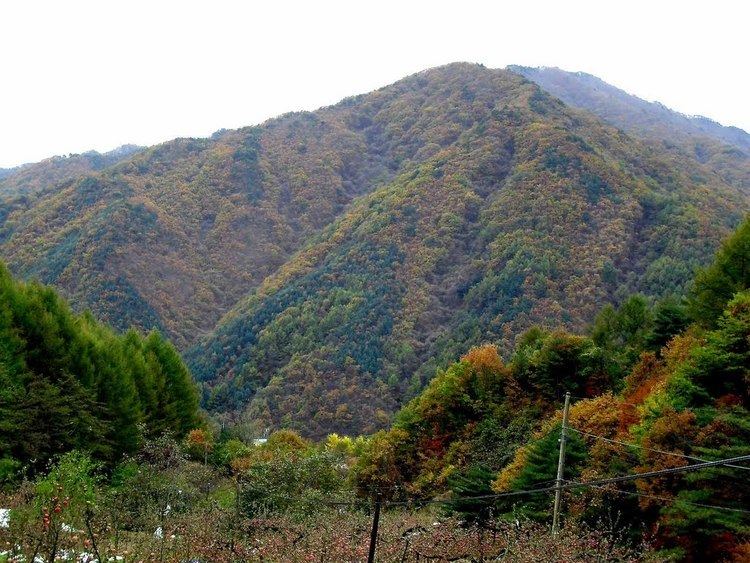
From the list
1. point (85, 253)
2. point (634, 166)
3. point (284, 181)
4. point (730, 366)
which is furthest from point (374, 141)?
point (730, 366)

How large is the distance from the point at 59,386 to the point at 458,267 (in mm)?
89746

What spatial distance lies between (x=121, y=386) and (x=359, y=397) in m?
55.5

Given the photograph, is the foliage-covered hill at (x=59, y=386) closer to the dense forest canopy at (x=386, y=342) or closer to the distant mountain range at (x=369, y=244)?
the dense forest canopy at (x=386, y=342)

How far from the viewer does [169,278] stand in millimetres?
125250

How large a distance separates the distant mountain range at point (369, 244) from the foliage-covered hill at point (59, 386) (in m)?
49.5

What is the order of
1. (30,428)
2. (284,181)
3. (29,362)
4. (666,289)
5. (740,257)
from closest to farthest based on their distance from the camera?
(30,428) < (740,257) < (29,362) < (666,289) < (284,181)

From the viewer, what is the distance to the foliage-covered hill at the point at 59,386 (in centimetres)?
2073

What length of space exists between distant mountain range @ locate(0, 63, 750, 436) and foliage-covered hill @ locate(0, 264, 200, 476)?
49.5 metres

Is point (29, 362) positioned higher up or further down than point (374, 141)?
further down

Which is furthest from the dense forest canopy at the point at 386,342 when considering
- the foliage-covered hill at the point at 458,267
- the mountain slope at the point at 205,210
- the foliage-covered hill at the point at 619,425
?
the mountain slope at the point at 205,210

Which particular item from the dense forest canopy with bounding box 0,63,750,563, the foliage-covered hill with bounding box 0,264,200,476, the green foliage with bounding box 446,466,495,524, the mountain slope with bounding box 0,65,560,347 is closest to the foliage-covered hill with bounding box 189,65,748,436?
the dense forest canopy with bounding box 0,63,750,563

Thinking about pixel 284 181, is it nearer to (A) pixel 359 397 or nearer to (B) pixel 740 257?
(A) pixel 359 397

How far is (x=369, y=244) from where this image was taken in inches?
4584

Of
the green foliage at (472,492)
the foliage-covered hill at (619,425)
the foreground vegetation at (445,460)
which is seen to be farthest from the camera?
the green foliage at (472,492)
